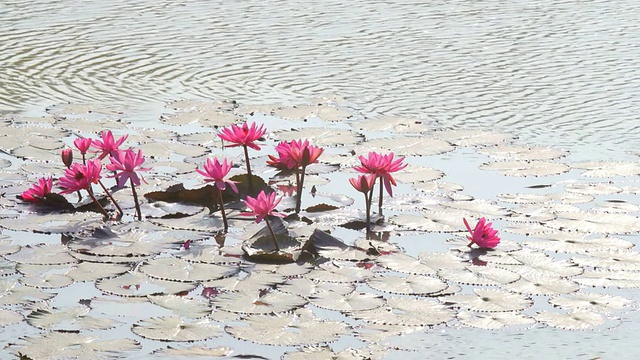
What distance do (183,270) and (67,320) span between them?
343 mm

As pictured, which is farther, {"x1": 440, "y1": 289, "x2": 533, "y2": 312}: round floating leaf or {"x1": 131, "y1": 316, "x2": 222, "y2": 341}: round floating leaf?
{"x1": 440, "y1": 289, "x2": 533, "y2": 312}: round floating leaf

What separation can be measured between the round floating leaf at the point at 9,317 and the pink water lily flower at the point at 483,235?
1025 millimetres

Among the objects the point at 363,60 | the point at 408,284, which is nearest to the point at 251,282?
the point at 408,284

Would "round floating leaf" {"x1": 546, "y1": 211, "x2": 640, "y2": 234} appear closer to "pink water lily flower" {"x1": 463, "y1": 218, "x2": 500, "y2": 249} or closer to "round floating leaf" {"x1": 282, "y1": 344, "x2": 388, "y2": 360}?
"pink water lily flower" {"x1": 463, "y1": 218, "x2": 500, "y2": 249}

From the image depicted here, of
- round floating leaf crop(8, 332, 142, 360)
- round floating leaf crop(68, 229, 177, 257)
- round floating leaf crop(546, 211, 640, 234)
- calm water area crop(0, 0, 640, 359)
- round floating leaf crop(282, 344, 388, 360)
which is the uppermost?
calm water area crop(0, 0, 640, 359)

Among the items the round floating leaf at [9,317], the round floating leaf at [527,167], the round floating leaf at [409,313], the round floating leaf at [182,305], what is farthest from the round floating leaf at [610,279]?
the round floating leaf at [9,317]

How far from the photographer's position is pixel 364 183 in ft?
8.62

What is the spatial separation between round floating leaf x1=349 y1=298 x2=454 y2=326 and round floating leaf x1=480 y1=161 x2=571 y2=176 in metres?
0.98

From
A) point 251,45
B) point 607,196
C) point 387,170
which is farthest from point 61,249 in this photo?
point 251,45

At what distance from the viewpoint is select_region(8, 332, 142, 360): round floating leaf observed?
1.97 metres

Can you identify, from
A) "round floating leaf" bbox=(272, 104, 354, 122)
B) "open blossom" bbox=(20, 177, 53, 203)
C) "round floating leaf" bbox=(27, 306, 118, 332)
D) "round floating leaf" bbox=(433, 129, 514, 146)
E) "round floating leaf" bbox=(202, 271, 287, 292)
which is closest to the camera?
"round floating leaf" bbox=(27, 306, 118, 332)

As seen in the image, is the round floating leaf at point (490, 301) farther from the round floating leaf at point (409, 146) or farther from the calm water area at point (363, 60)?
the round floating leaf at point (409, 146)

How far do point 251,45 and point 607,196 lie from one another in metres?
2.16

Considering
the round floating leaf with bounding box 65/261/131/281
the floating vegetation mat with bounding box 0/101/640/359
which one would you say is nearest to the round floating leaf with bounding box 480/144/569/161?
the floating vegetation mat with bounding box 0/101/640/359
